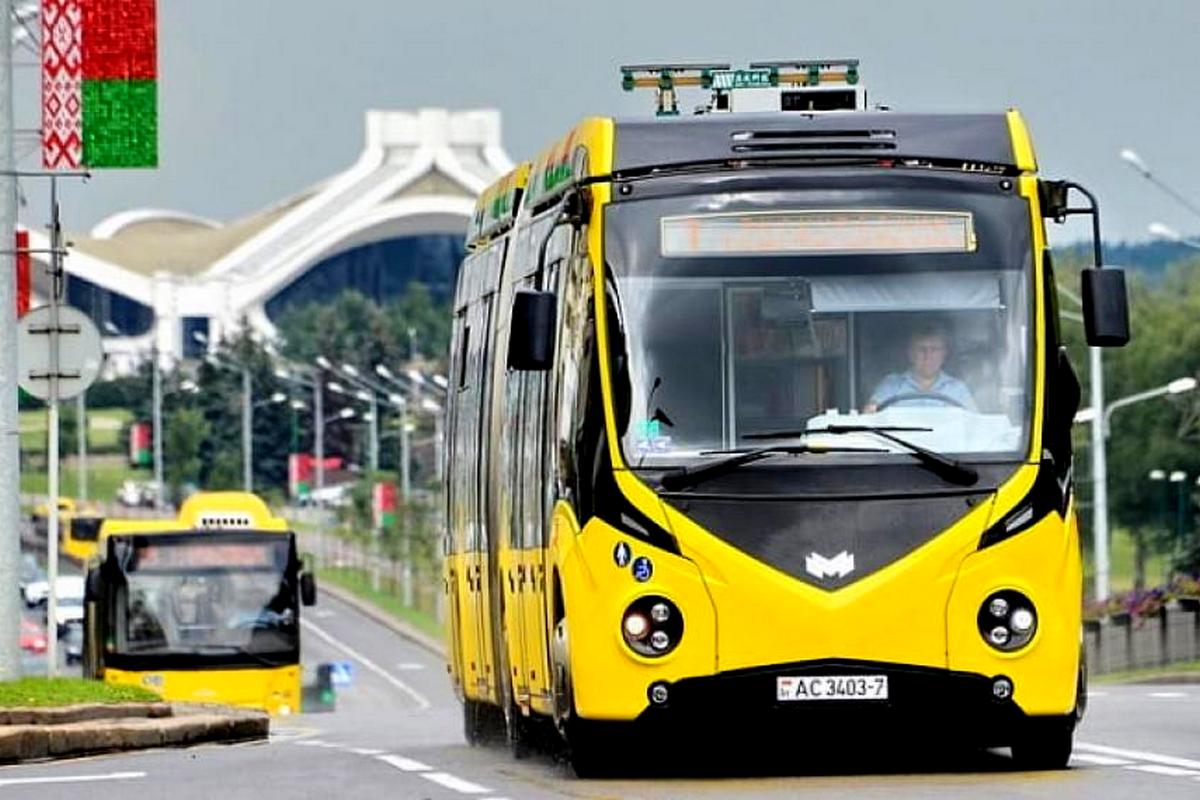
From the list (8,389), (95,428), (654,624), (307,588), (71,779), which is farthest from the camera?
(95,428)

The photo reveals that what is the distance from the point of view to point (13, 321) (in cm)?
2684

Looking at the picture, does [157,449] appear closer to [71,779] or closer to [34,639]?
[34,639]

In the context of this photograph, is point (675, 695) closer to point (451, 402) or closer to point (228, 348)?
point (451, 402)

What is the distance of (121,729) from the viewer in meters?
24.2

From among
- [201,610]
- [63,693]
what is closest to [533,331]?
[63,693]

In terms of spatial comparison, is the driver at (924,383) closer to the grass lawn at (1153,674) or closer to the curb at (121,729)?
the curb at (121,729)

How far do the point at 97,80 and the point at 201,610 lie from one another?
1559 cm

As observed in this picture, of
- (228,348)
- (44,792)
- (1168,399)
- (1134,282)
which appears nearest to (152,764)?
(44,792)

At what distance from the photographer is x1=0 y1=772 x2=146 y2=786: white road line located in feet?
62.5

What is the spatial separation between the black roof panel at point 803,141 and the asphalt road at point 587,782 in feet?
9.06

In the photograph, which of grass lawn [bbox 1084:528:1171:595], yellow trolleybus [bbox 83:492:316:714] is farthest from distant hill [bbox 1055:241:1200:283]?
yellow trolleybus [bbox 83:492:316:714]

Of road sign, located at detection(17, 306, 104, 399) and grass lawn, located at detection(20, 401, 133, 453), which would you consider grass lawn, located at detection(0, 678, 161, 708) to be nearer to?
road sign, located at detection(17, 306, 104, 399)

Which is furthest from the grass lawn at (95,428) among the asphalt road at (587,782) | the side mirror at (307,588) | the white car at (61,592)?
the asphalt road at (587,782)

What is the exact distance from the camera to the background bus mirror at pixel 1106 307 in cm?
1692
